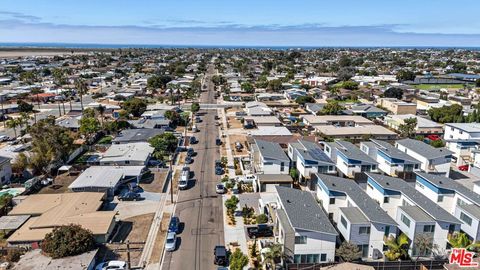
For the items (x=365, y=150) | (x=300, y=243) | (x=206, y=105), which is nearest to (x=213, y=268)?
(x=300, y=243)

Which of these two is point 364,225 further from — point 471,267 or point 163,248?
point 163,248

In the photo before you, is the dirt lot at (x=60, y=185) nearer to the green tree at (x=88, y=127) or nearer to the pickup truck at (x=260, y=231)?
the green tree at (x=88, y=127)

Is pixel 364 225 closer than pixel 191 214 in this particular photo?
Yes

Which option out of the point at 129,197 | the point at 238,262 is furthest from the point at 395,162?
the point at 129,197

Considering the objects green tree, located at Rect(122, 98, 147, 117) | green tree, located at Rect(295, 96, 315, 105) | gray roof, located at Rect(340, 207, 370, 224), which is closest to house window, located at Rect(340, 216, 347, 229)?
gray roof, located at Rect(340, 207, 370, 224)

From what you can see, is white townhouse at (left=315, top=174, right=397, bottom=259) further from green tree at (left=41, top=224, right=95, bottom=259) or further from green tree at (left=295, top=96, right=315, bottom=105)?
green tree at (left=295, top=96, right=315, bottom=105)

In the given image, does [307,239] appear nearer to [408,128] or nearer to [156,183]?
[156,183]
